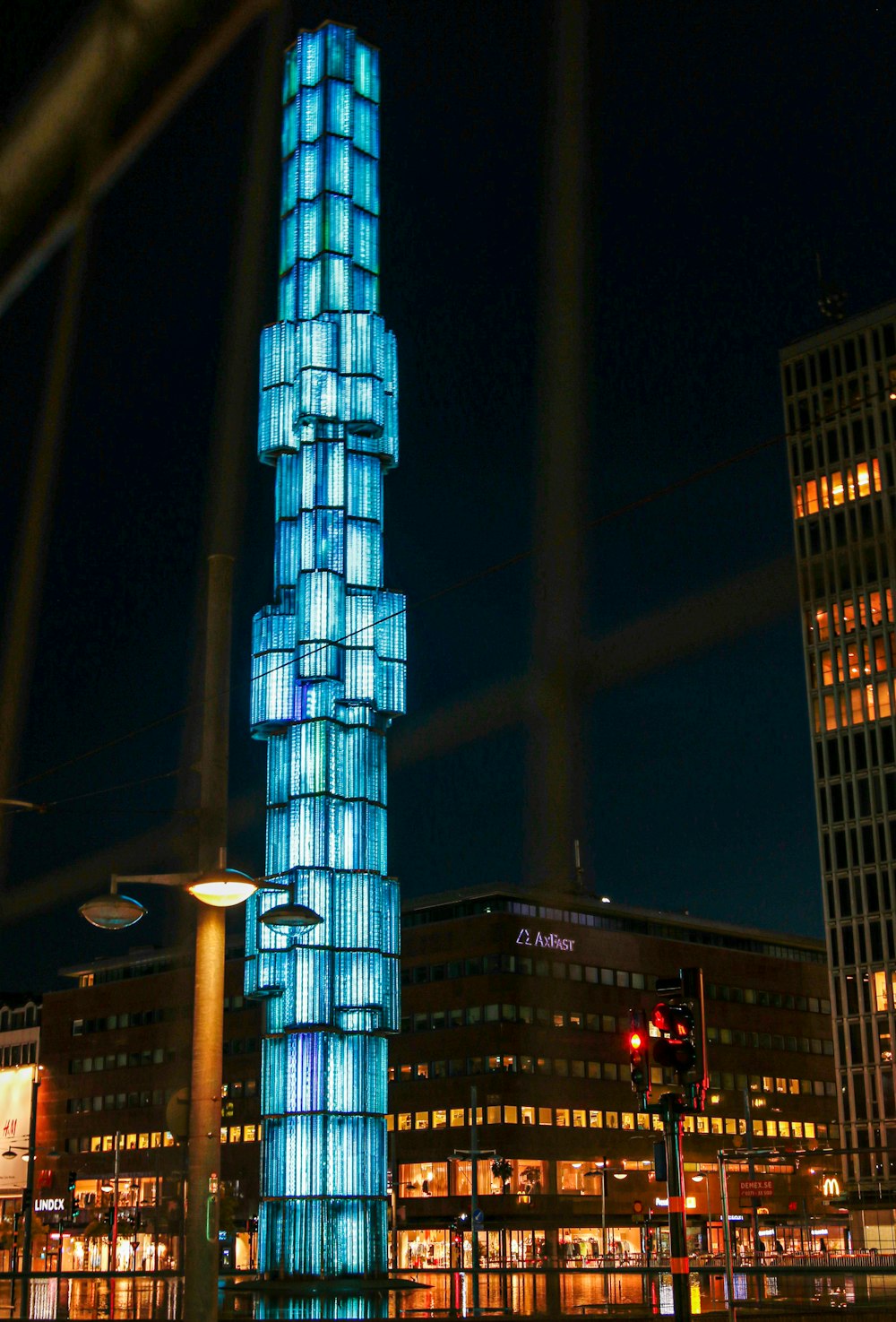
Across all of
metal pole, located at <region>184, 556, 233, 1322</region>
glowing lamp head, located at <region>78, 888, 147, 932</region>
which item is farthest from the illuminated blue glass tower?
metal pole, located at <region>184, 556, 233, 1322</region>

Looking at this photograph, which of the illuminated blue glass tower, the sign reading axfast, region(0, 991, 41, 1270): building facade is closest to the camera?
the illuminated blue glass tower

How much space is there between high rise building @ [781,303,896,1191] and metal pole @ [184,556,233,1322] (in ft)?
275

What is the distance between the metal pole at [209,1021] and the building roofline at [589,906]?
3490 inches

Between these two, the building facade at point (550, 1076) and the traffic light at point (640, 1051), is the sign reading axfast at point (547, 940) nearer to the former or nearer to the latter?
the building facade at point (550, 1076)

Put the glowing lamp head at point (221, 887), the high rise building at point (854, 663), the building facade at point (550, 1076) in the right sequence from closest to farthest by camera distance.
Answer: the glowing lamp head at point (221, 887)
the building facade at point (550, 1076)
the high rise building at point (854, 663)

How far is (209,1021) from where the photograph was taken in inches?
451

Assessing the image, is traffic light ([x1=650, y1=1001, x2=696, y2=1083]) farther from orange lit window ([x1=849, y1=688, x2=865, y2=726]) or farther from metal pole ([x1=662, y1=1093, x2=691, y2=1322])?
orange lit window ([x1=849, y1=688, x2=865, y2=726])

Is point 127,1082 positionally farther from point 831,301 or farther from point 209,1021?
point 209,1021

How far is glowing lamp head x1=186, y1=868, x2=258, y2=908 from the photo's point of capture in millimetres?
11500

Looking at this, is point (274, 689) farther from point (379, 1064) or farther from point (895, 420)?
point (895, 420)

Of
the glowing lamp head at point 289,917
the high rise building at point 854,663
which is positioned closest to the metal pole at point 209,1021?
Answer: the glowing lamp head at point 289,917

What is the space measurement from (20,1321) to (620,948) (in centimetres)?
8753

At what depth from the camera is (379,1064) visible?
49906mm

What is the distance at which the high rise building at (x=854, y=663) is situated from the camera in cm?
9325
